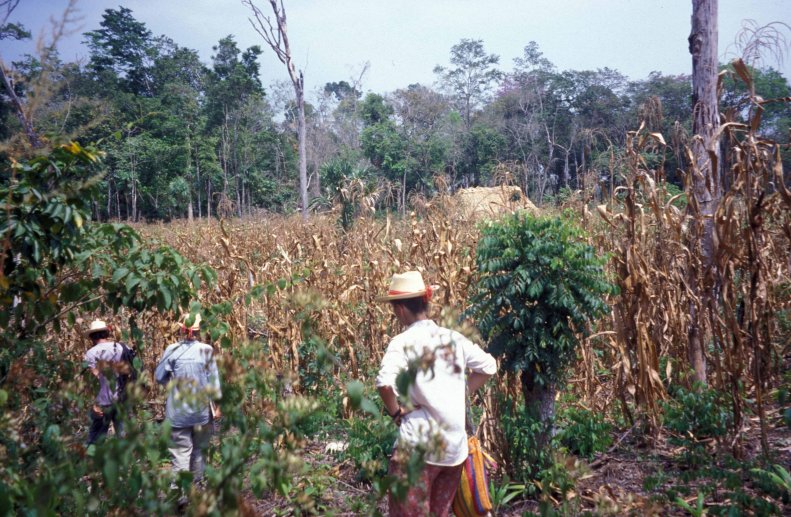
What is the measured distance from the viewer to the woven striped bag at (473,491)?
2.60m

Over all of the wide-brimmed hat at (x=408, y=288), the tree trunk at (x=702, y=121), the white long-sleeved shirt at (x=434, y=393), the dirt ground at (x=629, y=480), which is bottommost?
the dirt ground at (x=629, y=480)

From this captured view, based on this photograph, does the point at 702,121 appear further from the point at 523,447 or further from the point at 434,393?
the point at 434,393

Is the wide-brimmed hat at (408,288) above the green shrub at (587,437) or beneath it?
above

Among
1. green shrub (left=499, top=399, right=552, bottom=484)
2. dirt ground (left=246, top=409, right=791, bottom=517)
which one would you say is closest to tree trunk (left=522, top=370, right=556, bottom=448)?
green shrub (left=499, top=399, right=552, bottom=484)

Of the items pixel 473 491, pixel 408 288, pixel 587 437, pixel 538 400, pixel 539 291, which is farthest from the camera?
pixel 587 437

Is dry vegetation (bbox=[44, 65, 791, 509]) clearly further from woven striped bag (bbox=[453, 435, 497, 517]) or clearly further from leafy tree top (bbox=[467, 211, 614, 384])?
woven striped bag (bbox=[453, 435, 497, 517])

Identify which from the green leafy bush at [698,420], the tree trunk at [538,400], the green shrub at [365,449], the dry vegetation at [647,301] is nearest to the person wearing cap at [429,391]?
the dry vegetation at [647,301]

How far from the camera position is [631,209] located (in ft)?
12.7

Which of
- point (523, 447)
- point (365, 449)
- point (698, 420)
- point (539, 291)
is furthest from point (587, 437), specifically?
point (365, 449)

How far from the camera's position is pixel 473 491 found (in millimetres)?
2602

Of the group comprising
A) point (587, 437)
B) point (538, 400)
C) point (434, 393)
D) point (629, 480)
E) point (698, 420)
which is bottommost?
point (629, 480)

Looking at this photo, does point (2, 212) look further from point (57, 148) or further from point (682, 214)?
point (682, 214)

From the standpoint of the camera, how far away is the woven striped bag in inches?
102

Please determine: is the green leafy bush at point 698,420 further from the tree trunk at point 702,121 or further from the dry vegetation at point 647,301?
the tree trunk at point 702,121
